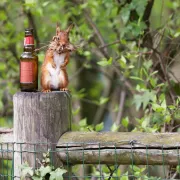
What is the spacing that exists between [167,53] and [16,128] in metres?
1.62

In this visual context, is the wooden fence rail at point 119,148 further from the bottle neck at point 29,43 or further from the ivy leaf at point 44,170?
the bottle neck at point 29,43

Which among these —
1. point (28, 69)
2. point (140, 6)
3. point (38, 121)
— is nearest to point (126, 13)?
point (140, 6)

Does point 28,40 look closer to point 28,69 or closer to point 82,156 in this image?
point 28,69

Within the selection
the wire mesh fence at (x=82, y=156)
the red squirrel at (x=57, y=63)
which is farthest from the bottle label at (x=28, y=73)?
the wire mesh fence at (x=82, y=156)

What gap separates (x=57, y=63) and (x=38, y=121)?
0.34 meters

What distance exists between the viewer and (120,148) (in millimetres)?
2291

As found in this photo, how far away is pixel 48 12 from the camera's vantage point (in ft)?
18.6

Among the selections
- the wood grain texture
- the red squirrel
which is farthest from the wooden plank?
the red squirrel

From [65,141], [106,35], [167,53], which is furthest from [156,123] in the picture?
[106,35]

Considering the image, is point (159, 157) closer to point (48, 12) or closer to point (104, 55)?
point (104, 55)

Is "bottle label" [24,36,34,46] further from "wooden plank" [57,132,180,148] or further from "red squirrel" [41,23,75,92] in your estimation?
"wooden plank" [57,132,180,148]

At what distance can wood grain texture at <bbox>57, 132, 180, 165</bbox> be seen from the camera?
2.22m

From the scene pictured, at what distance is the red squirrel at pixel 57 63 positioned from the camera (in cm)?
255

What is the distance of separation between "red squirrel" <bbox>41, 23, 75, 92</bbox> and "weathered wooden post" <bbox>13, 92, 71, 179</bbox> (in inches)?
5.7
